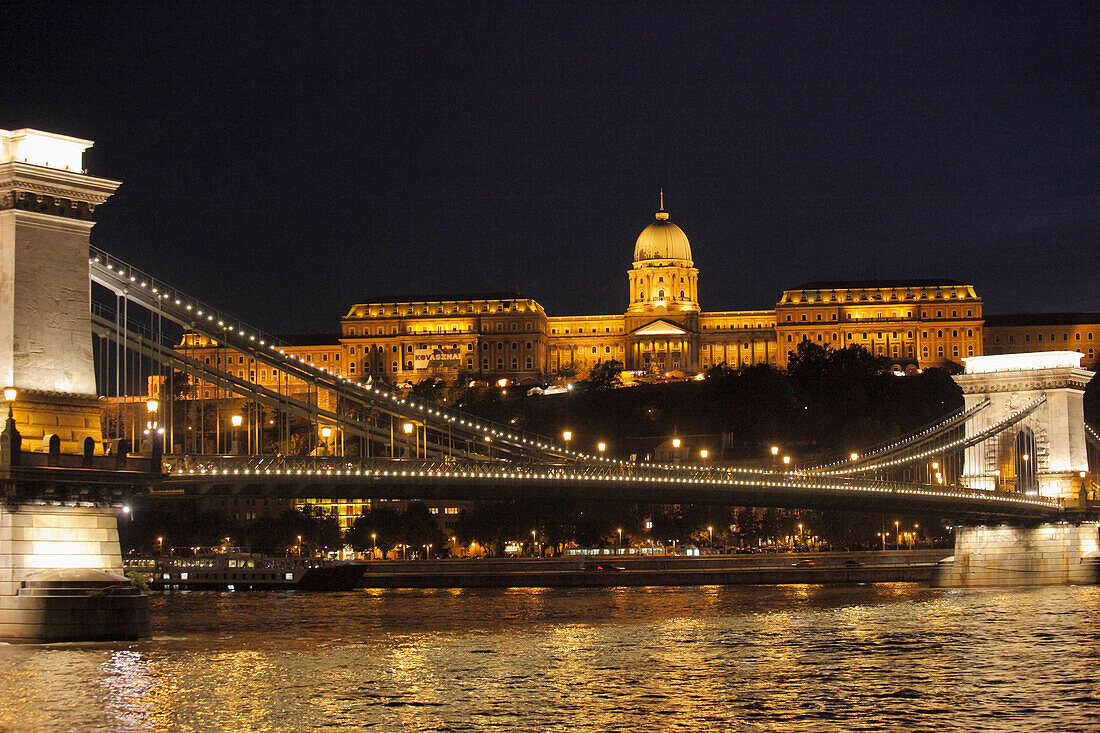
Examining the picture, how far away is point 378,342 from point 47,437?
491 feet

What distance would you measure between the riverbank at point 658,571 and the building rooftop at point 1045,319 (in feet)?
281

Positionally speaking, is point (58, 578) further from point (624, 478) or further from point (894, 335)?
point (894, 335)

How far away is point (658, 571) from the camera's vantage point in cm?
8094

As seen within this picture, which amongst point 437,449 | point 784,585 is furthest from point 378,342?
point 437,449

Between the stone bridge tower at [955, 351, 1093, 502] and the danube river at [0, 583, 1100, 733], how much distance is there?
11.4 meters

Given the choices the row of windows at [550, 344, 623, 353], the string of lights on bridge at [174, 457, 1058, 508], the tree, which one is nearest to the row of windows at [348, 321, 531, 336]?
the row of windows at [550, 344, 623, 353]

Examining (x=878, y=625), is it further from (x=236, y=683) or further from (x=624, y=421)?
(x=624, y=421)

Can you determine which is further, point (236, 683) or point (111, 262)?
point (111, 262)

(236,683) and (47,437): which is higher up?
(47,437)

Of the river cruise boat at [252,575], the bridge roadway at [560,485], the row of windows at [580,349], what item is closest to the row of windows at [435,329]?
the row of windows at [580,349]

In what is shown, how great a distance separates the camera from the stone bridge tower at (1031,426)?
211 feet

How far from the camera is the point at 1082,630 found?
42.0 metres

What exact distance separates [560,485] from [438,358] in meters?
130

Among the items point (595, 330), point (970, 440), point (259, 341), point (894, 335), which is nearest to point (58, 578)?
point (259, 341)
